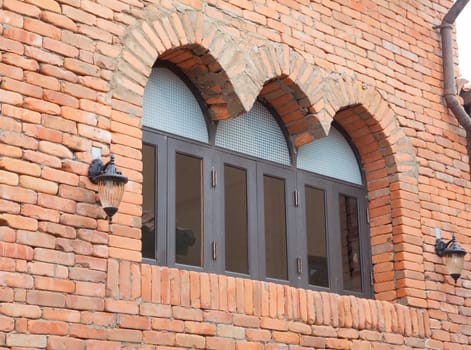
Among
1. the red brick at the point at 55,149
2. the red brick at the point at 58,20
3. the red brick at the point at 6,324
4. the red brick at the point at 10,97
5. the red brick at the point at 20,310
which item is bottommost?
the red brick at the point at 6,324

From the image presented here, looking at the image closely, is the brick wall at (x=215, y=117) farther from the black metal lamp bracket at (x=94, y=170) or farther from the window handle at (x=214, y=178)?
the window handle at (x=214, y=178)

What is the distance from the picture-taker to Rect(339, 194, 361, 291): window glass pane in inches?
312

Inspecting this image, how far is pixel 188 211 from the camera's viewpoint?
676 cm

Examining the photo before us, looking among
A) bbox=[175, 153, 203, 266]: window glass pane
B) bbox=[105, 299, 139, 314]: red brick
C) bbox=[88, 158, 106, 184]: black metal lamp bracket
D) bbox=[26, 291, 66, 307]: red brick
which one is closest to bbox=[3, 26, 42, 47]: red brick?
bbox=[88, 158, 106, 184]: black metal lamp bracket

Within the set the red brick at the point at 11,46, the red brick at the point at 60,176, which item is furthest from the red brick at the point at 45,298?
the red brick at the point at 11,46

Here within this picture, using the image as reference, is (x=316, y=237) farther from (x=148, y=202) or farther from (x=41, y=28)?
(x=41, y=28)

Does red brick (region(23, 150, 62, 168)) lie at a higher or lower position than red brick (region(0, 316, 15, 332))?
higher

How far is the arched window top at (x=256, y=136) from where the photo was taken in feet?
23.9

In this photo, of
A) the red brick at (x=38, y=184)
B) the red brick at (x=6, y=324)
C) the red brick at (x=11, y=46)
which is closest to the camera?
the red brick at (x=6, y=324)

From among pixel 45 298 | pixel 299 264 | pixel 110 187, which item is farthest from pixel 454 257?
pixel 45 298

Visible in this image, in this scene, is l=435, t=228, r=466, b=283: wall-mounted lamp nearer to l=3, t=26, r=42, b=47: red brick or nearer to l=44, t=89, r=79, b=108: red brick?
l=44, t=89, r=79, b=108: red brick

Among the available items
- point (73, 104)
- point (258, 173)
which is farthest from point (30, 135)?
point (258, 173)

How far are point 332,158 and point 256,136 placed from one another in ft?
3.16

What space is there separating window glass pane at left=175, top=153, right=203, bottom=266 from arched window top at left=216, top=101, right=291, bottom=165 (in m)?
0.42
